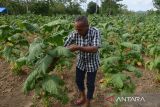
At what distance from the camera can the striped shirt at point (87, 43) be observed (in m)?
4.41

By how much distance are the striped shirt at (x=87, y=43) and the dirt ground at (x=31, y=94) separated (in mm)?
914

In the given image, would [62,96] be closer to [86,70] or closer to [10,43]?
[86,70]

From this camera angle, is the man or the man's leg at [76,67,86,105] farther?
the man's leg at [76,67,86,105]

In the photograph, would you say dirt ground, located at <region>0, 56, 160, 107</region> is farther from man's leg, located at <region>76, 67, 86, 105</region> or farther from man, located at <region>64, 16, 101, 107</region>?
man, located at <region>64, 16, 101, 107</region>

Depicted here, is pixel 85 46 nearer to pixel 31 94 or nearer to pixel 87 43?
pixel 87 43

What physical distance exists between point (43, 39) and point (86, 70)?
0.91 metres

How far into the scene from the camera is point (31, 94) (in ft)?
18.7

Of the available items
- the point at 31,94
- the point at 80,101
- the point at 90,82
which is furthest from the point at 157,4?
the point at 90,82

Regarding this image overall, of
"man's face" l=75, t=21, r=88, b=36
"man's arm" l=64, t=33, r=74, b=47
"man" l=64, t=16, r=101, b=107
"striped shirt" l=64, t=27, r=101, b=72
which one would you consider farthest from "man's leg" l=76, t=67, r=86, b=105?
"man's face" l=75, t=21, r=88, b=36

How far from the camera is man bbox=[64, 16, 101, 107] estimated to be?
167 inches

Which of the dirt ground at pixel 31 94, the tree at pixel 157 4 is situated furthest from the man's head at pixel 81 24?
the tree at pixel 157 4

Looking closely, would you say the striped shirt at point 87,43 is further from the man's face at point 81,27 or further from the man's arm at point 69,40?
the man's face at point 81,27

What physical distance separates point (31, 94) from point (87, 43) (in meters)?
1.80

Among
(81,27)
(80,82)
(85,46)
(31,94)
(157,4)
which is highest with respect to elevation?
(81,27)
